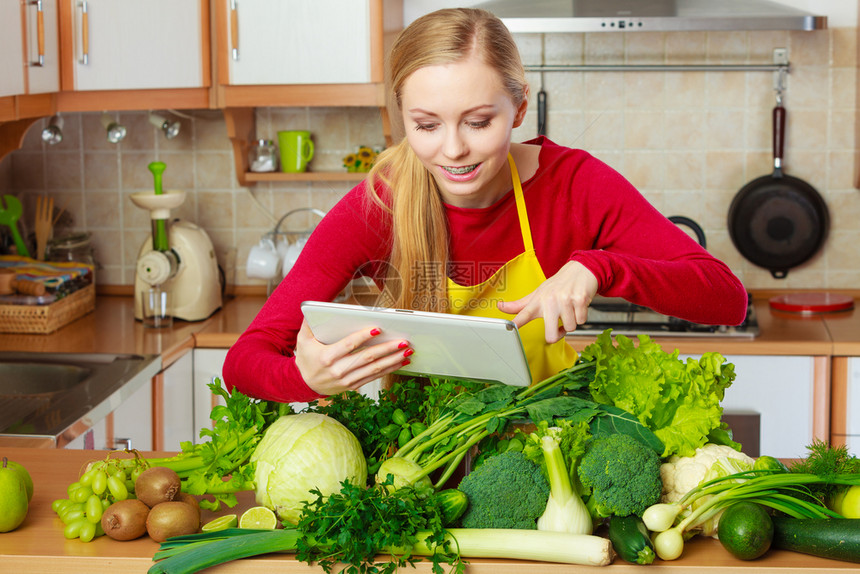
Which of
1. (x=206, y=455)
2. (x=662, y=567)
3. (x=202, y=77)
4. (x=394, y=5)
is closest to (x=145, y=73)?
(x=202, y=77)

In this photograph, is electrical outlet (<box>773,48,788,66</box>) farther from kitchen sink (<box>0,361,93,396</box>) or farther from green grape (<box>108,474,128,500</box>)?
green grape (<box>108,474,128,500</box>)

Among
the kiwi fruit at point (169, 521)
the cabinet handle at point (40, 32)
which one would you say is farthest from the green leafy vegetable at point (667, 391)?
the cabinet handle at point (40, 32)

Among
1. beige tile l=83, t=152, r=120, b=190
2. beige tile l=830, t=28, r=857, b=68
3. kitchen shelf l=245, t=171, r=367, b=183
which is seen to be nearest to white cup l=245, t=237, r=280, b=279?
kitchen shelf l=245, t=171, r=367, b=183

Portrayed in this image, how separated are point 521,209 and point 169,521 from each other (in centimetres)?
74

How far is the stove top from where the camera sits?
2.42 metres

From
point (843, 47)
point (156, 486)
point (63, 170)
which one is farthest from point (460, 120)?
point (63, 170)

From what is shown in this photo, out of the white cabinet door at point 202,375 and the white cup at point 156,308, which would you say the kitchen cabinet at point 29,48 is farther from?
the white cabinet door at point 202,375

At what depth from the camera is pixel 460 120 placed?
1.18 metres

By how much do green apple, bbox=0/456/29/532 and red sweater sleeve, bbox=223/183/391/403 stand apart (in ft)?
1.00

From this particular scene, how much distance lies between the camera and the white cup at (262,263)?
8.84ft

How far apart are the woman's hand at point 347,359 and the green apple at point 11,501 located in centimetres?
34

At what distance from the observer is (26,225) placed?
9.72 feet

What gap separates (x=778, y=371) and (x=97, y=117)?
2.14 metres

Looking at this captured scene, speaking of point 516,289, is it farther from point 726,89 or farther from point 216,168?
point 216,168
